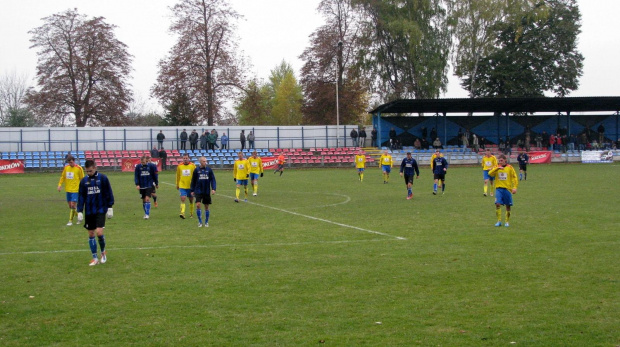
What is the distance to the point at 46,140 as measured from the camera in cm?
5256

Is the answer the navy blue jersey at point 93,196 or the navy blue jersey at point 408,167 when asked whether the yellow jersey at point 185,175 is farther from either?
the navy blue jersey at point 408,167

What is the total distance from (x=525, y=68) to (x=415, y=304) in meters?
64.9

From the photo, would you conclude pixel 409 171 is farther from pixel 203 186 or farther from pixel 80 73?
pixel 80 73

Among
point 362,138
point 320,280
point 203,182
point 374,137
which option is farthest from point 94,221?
point 362,138

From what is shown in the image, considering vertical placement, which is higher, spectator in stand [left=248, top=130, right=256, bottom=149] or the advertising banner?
spectator in stand [left=248, top=130, right=256, bottom=149]

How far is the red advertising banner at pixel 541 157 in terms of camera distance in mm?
54031

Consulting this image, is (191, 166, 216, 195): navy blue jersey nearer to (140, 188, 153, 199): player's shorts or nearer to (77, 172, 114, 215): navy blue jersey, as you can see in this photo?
(140, 188, 153, 199): player's shorts

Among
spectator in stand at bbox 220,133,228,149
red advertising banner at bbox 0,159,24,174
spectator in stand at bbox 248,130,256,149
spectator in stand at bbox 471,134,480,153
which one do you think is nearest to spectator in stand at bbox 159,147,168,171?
spectator in stand at bbox 220,133,228,149

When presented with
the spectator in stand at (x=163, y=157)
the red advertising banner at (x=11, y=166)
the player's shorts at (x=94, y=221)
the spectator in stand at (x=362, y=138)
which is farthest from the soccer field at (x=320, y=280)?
the spectator in stand at (x=362, y=138)

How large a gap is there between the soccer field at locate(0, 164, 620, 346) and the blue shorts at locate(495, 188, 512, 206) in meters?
0.75

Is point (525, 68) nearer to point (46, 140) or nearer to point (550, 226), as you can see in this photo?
point (46, 140)

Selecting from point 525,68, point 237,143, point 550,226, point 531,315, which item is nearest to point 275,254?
point 531,315

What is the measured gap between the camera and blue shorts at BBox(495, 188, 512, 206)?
16.1 meters

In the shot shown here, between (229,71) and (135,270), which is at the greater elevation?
(229,71)
